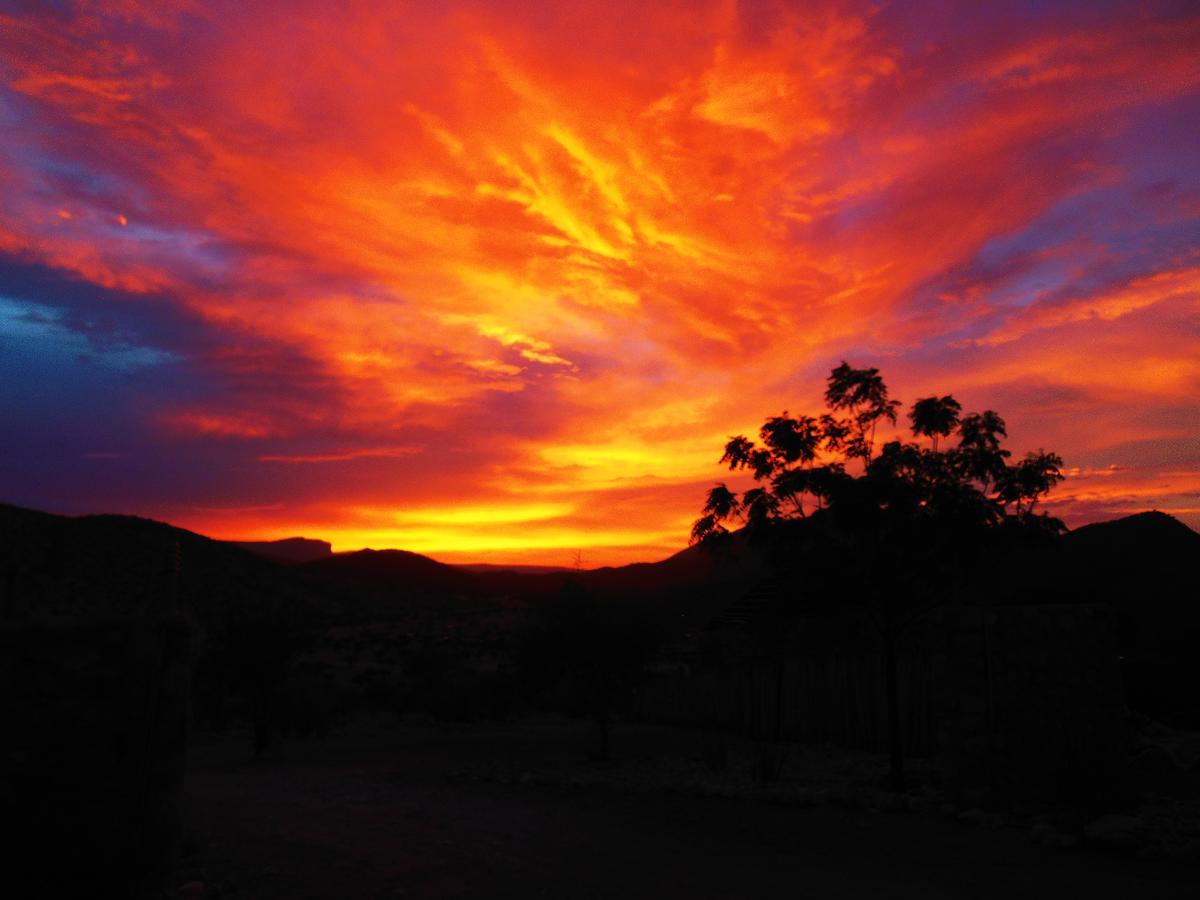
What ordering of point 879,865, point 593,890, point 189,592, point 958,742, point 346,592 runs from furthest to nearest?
point 346,592 < point 189,592 < point 958,742 < point 879,865 < point 593,890

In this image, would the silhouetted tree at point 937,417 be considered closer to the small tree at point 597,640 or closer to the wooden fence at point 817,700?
the wooden fence at point 817,700

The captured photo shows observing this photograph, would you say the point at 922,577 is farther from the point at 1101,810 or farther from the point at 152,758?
the point at 152,758

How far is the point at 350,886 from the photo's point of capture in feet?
29.3

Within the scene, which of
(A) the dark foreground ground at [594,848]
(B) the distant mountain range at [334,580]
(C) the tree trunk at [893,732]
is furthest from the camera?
(B) the distant mountain range at [334,580]

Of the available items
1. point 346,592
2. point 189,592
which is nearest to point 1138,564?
point 189,592

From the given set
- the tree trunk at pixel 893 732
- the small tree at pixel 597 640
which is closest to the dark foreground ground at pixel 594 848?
the tree trunk at pixel 893 732

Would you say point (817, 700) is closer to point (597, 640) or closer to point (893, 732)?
point (597, 640)

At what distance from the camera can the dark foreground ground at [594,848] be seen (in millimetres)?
8914

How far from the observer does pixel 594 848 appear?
35.6 ft

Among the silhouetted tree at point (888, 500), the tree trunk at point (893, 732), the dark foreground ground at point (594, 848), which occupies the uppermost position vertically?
the silhouetted tree at point (888, 500)

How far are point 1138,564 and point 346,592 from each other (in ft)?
186

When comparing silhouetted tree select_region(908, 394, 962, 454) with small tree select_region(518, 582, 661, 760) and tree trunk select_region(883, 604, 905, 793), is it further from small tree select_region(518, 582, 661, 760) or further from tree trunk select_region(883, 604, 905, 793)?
small tree select_region(518, 582, 661, 760)

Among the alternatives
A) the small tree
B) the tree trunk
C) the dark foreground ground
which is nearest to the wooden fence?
the dark foreground ground

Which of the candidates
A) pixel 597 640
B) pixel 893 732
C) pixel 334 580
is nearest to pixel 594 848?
pixel 893 732
